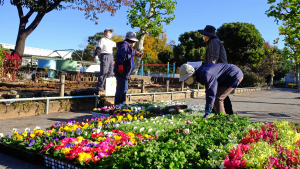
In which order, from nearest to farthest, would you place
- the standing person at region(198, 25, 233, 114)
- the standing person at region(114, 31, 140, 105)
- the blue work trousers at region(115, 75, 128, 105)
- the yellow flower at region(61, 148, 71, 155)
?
the yellow flower at region(61, 148, 71, 155) < the standing person at region(198, 25, 233, 114) < the standing person at region(114, 31, 140, 105) < the blue work trousers at region(115, 75, 128, 105)

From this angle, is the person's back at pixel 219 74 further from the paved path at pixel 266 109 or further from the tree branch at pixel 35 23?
the tree branch at pixel 35 23

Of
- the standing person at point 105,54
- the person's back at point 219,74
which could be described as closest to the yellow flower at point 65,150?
the person's back at point 219,74

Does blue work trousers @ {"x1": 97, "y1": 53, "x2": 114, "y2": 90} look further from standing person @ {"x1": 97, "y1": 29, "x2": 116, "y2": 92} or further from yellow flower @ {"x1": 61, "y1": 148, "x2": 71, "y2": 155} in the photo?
yellow flower @ {"x1": 61, "y1": 148, "x2": 71, "y2": 155}

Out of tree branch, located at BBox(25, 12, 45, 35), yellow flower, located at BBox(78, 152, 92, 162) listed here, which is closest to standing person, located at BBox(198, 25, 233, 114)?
yellow flower, located at BBox(78, 152, 92, 162)

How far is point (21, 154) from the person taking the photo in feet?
9.68

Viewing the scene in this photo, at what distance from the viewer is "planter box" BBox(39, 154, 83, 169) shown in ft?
8.05

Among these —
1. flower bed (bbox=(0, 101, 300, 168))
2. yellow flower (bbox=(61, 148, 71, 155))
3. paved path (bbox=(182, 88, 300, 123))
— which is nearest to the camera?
flower bed (bbox=(0, 101, 300, 168))

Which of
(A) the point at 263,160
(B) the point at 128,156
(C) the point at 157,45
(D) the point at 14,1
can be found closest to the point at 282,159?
(A) the point at 263,160

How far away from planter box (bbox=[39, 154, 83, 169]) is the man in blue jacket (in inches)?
93.6


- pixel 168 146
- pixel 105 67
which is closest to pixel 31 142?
pixel 168 146

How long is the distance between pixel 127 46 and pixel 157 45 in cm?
3406

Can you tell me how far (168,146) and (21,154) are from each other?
1.90 metres

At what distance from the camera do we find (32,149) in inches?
114

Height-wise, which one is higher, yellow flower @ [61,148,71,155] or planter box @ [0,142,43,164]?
yellow flower @ [61,148,71,155]
